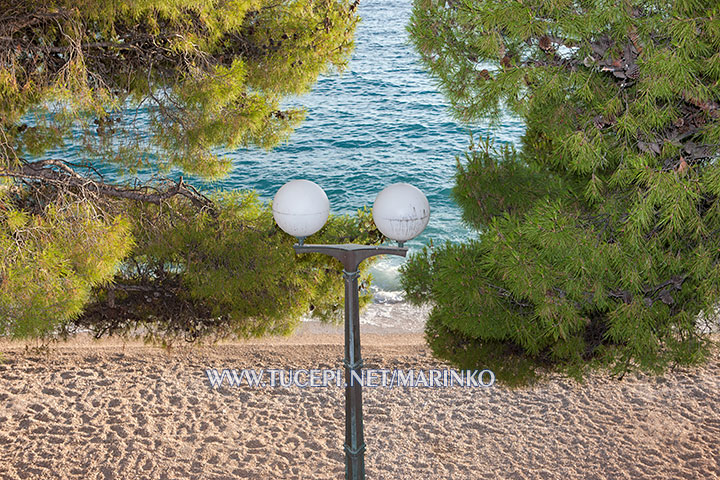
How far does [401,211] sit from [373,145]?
1281 centimetres

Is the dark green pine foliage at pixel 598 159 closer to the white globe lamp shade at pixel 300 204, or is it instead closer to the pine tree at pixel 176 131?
the white globe lamp shade at pixel 300 204

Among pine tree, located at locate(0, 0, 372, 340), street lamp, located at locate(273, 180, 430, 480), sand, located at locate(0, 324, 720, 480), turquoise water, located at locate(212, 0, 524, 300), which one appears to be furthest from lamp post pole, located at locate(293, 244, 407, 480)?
turquoise water, located at locate(212, 0, 524, 300)

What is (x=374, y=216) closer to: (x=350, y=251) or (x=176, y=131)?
(x=350, y=251)

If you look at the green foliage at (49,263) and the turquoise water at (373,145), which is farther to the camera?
the turquoise water at (373,145)

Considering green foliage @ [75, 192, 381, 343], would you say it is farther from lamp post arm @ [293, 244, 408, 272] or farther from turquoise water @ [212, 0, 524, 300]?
turquoise water @ [212, 0, 524, 300]

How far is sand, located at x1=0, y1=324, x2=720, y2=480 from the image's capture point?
4039 mm

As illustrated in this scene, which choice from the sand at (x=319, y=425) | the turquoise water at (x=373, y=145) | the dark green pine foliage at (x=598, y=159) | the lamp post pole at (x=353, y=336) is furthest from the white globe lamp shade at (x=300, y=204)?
the turquoise water at (x=373, y=145)

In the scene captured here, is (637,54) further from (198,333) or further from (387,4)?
(387,4)

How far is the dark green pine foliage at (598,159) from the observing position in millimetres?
2314

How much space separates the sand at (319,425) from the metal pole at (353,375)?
0.90 meters

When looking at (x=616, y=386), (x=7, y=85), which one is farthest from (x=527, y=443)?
(x=7, y=85)

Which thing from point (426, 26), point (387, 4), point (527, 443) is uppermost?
point (387, 4)

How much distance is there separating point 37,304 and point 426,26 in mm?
2296

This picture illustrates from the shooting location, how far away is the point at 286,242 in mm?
4863
